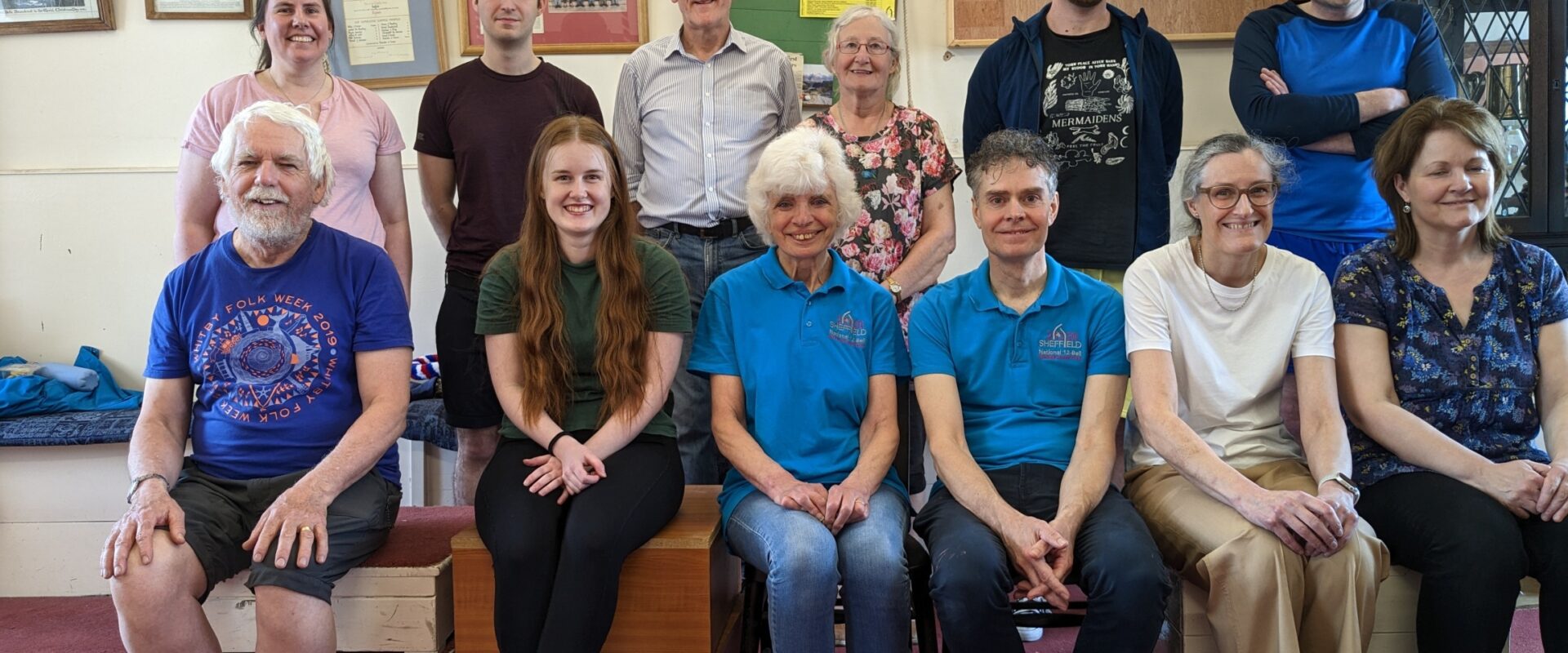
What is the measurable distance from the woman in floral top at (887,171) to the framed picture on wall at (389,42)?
1774mm

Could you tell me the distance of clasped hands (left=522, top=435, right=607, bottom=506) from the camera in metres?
2.02

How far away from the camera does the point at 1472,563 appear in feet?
6.18

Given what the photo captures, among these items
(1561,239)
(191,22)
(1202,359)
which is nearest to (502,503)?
(1202,359)

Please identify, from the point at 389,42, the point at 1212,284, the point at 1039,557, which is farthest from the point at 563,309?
the point at 389,42

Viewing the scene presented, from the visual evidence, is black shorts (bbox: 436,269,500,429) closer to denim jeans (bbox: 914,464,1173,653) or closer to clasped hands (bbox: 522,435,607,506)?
clasped hands (bbox: 522,435,607,506)

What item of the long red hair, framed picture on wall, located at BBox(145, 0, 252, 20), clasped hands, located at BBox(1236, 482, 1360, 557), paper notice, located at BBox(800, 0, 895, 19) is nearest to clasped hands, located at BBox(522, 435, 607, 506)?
the long red hair

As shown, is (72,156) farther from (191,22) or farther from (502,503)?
(502,503)

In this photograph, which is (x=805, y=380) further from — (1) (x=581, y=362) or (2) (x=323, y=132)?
(2) (x=323, y=132)

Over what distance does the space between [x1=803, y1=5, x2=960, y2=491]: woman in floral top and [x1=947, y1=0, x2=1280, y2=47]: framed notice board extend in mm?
1138

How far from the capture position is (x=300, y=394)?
2100 millimetres

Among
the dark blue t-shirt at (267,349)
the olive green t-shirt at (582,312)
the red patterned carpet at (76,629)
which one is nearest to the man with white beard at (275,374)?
the dark blue t-shirt at (267,349)

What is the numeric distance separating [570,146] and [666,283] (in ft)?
1.15

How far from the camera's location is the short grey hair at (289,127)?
214 cm

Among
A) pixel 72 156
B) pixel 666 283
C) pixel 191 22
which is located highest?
pixel 191 22
